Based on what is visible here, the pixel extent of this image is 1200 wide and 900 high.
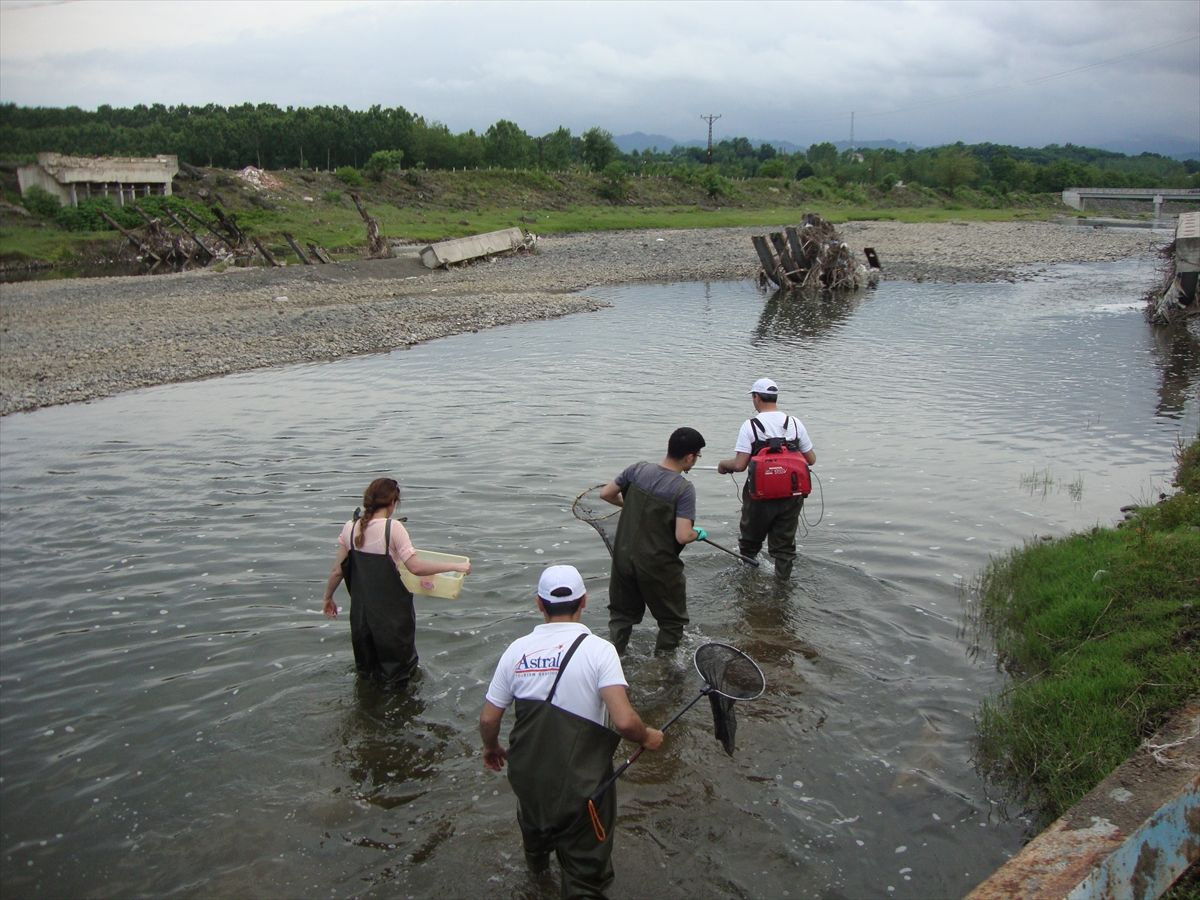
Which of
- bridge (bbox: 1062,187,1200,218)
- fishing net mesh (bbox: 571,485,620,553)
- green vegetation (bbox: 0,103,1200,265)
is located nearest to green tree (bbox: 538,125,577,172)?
green vegetation (bbox: 0,103,1200,265)

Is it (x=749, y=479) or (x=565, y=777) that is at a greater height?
(x=749, y=479)

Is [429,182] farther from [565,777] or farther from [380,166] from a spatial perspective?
[565,777]

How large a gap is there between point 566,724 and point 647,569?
305cm

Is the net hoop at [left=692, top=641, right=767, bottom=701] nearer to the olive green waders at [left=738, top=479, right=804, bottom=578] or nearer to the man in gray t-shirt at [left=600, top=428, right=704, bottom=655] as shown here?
the man in gray t-shirt at [left=600, top=428, right=704, bottom=655]

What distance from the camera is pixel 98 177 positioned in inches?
2640

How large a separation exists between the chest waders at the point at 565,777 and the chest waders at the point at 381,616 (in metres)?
2.72

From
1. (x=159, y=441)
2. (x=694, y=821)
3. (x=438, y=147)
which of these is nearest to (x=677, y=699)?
(x=694, y=821)

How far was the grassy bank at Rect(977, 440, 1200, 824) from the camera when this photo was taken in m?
6.55

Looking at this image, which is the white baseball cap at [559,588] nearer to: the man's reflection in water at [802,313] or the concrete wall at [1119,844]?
the concrete wall at [1119,844]

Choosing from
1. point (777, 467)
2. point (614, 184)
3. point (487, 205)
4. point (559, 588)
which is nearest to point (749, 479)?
point (777, 467)

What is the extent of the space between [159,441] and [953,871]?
15226mm

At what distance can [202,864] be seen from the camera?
632cm

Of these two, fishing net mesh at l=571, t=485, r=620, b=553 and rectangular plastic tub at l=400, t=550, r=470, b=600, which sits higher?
rectangular plastic tub at l=400, t=550, r=470, b=600

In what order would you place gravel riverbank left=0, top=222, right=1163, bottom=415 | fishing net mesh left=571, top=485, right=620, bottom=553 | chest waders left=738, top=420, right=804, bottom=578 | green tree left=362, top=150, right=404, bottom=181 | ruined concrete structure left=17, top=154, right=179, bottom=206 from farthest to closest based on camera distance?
green tree left=362, top=150, right=404, bottom=181 → ruined concrete structure left=17, top=154, right=179, bottom=206 → gravel riverbank left=0, top=222, right=1163, bottom=415 → chest waders left=738, top=420, right=804, bottom=578 → fishing net mesh left=571, top=485, right=620, bottom=553
